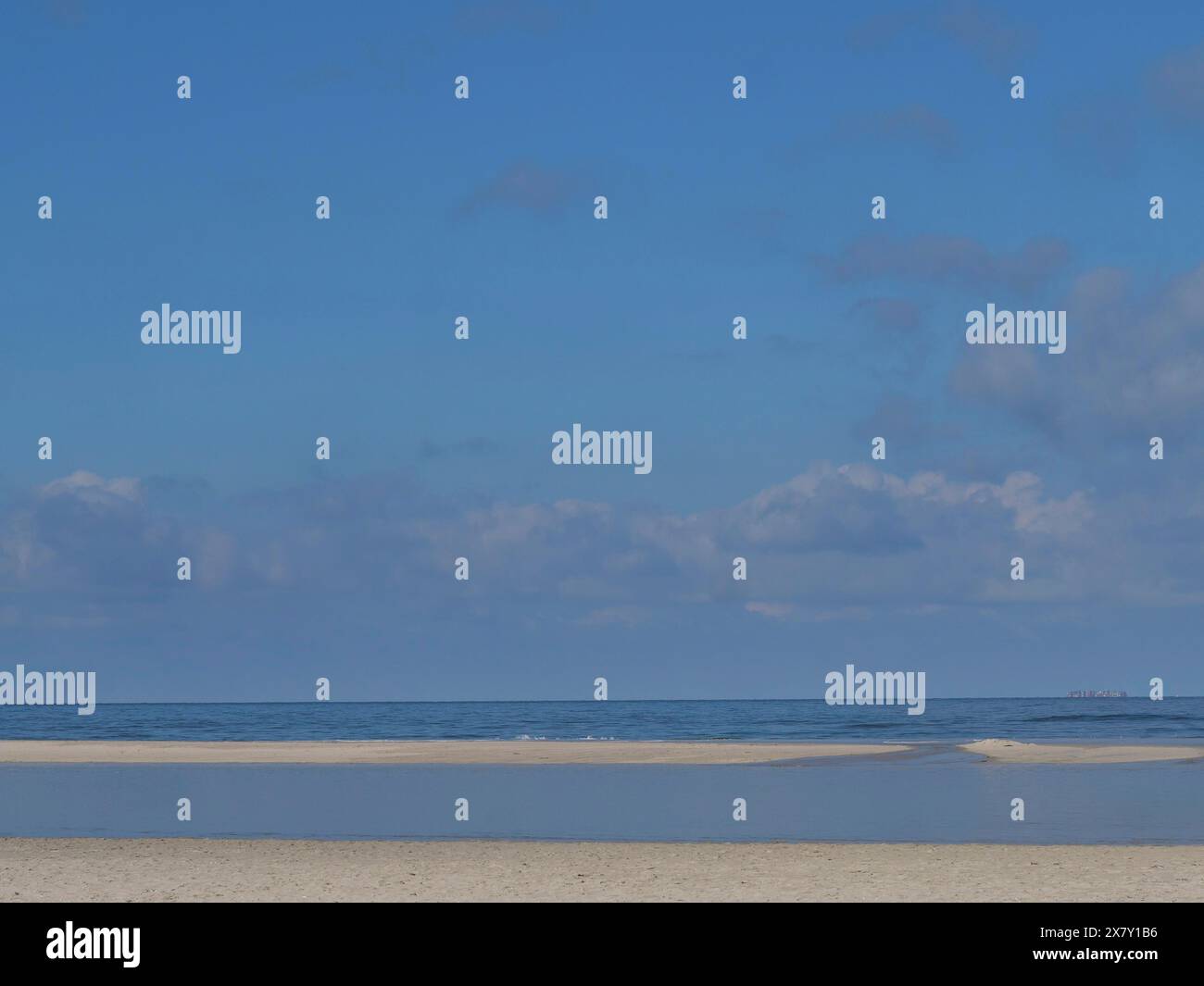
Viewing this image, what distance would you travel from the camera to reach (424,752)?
5791 cm

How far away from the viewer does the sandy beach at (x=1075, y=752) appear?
49938mm

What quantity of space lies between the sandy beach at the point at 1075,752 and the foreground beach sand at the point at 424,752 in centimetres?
403

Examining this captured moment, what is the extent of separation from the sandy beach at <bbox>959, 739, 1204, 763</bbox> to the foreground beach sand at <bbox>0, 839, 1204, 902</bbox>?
26.8 meters

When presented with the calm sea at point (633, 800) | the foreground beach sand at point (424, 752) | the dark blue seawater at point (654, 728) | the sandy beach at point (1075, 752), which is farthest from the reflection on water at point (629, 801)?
the dark blue seawater at point (654, 728)

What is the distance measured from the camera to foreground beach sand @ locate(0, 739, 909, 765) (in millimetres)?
53031

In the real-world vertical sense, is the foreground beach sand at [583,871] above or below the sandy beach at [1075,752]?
below

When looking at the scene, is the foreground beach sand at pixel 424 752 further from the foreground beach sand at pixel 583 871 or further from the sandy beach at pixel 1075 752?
the foreground beach sand at pixel 583 871

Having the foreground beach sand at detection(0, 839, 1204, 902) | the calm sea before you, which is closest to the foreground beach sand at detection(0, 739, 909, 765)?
the calm sea

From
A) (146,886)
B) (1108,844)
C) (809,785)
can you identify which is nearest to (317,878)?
(146,886)

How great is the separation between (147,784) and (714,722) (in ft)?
194

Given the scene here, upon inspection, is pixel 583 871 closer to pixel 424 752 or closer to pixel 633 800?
pixel 633 800
